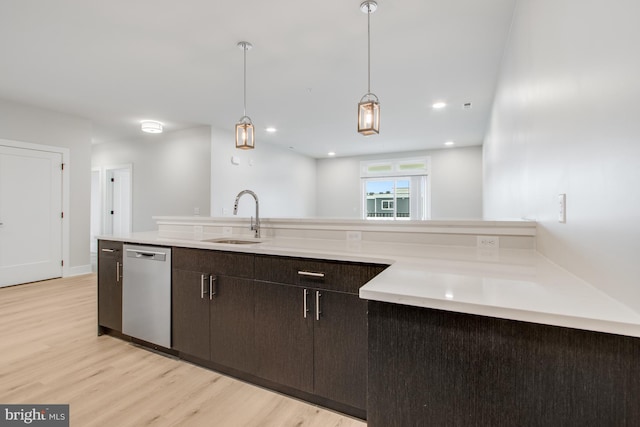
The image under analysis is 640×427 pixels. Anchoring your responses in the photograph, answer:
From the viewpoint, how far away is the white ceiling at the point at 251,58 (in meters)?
2.33

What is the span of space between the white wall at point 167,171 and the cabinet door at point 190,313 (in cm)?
334

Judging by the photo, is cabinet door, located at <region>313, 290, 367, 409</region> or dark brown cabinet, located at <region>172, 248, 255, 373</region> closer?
cabinet door, located at <region>313, 290, 367, 409</region>

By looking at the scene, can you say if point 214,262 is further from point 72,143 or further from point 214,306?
point 72,143

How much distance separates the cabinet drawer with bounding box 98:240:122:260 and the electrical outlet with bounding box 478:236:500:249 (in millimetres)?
2664

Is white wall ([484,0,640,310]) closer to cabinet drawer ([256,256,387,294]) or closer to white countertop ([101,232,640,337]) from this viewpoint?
white countertop ([101,232,640,337])

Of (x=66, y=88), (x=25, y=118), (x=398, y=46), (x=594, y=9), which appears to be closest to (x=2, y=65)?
(x=66, y=88)

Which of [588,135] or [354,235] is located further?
[354,235]

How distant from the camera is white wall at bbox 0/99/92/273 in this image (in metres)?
4.41

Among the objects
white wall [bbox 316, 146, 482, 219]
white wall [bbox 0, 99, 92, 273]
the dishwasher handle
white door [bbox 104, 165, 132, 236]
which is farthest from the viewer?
white wall [bbox 316, 146, 482, 219]

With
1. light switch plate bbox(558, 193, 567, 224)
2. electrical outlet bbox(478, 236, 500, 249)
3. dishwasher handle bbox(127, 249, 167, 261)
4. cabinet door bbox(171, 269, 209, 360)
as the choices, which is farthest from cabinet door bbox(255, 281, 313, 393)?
light switch plate bbox(558, 193, 567, 224)

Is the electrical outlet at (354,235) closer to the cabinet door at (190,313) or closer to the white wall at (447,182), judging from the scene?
the cabinet door at (190,313)

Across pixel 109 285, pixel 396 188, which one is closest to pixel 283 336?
pixel 109 285

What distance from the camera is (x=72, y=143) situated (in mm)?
4945

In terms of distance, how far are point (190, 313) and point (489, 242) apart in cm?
198
